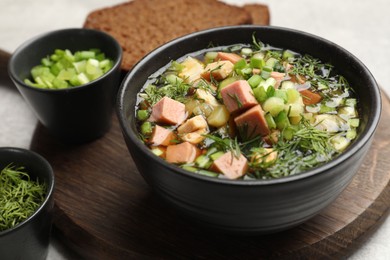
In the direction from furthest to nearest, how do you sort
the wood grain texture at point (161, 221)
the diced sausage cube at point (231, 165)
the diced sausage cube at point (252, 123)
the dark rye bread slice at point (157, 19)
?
the dark rye bread slice at point (157, 19), the wood grain texture at point (161, 221), the diced sausage cube at point (252, 123), the diced sausage cube at point (231, 165)

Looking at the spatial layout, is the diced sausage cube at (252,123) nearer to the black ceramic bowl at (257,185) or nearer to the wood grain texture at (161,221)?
the black ceramic bowl at (257,185)

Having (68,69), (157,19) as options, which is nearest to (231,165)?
(68,69)

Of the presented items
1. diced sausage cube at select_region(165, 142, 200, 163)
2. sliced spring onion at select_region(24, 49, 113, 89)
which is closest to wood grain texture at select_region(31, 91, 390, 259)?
diced sausage cube at select_region(165, 142, 200, 163)

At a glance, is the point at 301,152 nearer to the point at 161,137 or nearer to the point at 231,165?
the point at 231,165

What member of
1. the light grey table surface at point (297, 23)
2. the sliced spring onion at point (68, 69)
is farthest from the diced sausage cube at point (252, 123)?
the light grey table surface at point (297, 23)

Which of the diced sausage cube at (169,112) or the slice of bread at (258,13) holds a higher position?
the diced sausage cube at (169,112)

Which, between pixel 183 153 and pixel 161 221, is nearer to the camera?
pixel 183 153

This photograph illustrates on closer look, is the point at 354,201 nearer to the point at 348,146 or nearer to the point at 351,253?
the point at 351,253
